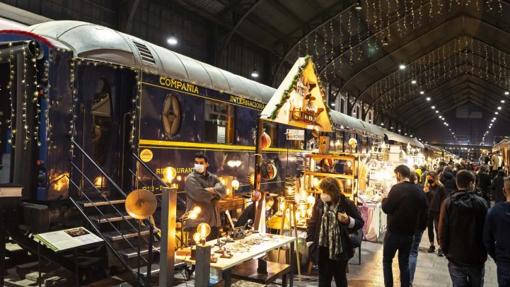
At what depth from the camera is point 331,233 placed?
521 centimetres

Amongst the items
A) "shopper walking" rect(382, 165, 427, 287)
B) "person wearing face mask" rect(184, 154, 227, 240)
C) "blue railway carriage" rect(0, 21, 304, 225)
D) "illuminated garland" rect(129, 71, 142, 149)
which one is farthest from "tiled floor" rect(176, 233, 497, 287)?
"illuminated garland" rect(129, 71, 142, 149)

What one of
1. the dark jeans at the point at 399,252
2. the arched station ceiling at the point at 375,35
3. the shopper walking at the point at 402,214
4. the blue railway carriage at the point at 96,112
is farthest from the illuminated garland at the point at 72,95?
the arched station ceiling at the point at 375,35

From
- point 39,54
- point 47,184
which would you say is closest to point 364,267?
point 47,184

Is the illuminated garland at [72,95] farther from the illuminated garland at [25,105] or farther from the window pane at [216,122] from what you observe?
the window pane at [216,122]

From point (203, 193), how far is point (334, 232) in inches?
89.7

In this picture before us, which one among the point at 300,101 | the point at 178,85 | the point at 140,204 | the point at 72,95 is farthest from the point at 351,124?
the point at 140,204

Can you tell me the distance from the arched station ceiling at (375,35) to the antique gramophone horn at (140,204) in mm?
11746

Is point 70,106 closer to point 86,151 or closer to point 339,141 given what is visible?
point 86,151

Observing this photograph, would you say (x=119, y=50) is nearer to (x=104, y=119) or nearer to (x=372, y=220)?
(x=104, y=119)

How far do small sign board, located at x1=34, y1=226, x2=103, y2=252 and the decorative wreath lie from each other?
2382 mm

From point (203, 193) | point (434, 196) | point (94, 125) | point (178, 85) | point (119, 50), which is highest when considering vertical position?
point (119, 50)

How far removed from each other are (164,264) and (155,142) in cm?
273

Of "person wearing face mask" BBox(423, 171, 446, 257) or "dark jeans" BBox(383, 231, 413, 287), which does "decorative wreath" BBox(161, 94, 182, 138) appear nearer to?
"dark jeans" BBox(383, 231, 413, 287)

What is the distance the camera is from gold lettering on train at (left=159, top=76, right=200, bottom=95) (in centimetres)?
746
